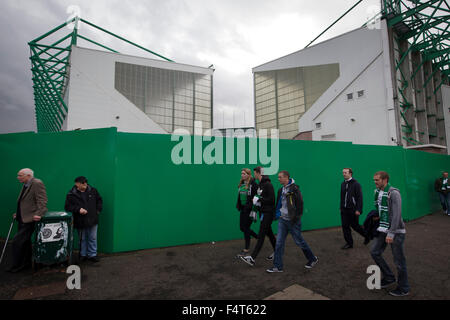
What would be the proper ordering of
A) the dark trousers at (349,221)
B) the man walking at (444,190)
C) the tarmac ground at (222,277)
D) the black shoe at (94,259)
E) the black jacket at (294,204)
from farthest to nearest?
the man walking at (444,190) < the dark trousers at (349,221) < the black shoe at (94,259) < the black jacket at (294,204) < the tarmac ground at (222,277)

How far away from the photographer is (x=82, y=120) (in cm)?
2341

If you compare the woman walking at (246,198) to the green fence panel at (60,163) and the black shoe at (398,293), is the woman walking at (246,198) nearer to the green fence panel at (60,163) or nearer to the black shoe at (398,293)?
the black shoe at (398,293)

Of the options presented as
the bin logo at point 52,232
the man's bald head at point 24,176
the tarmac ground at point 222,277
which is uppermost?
the man's bald head at point 24,176

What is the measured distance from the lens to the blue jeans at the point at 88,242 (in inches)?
188

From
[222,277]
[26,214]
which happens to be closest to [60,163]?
[26,214]

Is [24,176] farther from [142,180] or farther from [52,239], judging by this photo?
[142,180]

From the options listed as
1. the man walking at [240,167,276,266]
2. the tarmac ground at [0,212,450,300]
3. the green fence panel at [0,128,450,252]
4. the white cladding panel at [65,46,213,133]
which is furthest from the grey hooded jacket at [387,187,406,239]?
the white cladding panel at [65,46,213,133]

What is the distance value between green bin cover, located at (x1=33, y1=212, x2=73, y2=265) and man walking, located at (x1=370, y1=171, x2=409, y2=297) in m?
5.33

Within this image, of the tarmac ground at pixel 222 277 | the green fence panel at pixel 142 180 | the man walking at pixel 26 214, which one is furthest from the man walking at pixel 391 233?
the man walking at pixel 26 214

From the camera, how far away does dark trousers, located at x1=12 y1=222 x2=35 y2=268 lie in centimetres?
427

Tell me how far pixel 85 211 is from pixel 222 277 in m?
2.92

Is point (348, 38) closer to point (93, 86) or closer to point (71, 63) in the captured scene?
point (93, 86)

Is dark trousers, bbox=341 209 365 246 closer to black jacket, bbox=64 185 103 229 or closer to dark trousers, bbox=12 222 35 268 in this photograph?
black jacket, bbox=64 185 103 229

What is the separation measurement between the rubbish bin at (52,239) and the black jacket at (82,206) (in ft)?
0.57
